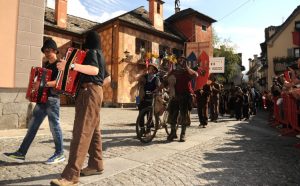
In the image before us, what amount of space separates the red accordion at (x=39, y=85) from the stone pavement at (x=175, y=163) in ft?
3.30

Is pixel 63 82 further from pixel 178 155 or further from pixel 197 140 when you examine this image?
pixel 197 140

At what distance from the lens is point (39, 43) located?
8227 millimetres

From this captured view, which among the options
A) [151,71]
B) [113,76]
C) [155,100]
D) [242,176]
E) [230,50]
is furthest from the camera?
[230,50]

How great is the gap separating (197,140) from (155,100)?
156cm

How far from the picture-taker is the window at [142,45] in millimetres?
24625

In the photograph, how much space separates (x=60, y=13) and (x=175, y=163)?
2227 cm

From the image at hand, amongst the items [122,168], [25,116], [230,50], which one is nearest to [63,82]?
[122,168]

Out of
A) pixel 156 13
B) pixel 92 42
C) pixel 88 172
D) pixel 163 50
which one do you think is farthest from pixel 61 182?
pixel 156 13

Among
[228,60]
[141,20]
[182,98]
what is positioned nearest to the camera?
[182,98]

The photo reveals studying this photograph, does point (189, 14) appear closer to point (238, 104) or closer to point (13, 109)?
point (238, 104)

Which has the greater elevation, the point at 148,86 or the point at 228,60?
the point at 228,60

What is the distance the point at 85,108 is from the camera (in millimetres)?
3434

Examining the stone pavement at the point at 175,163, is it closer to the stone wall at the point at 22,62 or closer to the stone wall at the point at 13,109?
the stone wall at the point at 13,109

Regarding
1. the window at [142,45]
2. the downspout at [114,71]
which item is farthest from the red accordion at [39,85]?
the window at [142,45]
